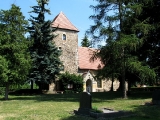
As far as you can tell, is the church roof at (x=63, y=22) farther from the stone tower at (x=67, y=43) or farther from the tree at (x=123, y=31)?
the tree at (x=123, y=31)

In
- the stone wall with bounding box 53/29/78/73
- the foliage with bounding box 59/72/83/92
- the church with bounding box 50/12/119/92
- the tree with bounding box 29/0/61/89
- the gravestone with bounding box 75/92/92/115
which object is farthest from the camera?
the stone wall with bounding box 53/29/78/73

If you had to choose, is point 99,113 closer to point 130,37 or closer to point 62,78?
point 130,37

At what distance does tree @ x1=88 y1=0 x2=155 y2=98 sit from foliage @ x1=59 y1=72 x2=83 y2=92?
14.9m

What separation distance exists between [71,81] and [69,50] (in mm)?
5562

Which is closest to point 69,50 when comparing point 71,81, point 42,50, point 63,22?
point 63,22

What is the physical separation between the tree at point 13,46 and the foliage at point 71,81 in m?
15.2

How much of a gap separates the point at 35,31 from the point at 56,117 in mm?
20652

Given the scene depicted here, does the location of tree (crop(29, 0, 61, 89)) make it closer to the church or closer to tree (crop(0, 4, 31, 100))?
the church

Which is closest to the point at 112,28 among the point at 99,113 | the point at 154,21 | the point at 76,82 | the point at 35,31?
the point at 154,21

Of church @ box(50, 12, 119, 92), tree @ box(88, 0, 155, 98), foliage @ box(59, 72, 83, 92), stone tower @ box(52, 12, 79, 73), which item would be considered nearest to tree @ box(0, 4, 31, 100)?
tree @ box(88, 0, 155, 98)

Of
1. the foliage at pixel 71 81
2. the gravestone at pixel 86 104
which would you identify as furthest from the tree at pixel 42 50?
the gravestone at pixel 86 104

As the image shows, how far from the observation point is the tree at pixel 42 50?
94.0 feet

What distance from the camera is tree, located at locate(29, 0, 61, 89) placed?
28641mm

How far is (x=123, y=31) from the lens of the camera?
1892 cm
